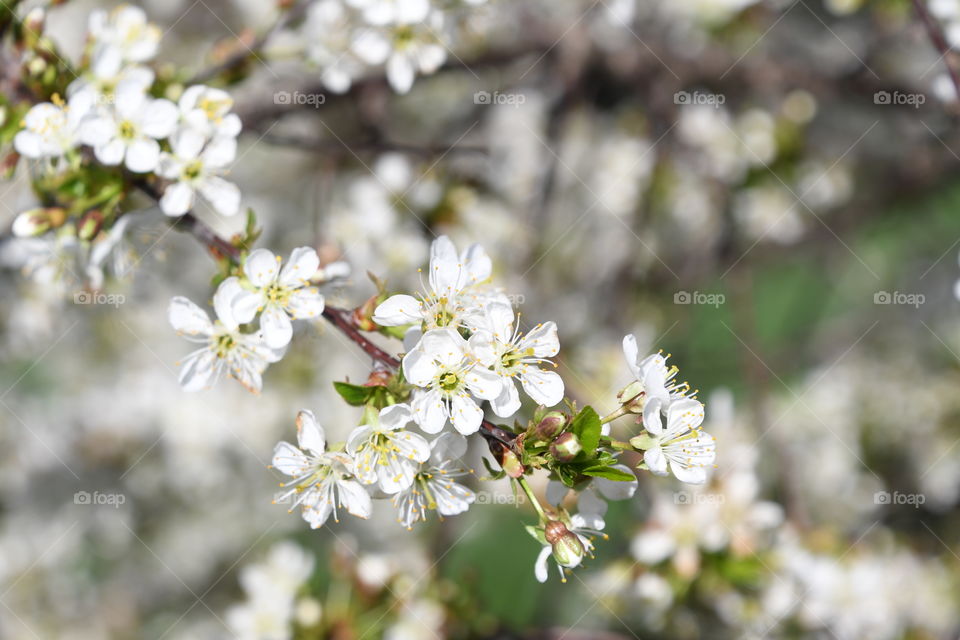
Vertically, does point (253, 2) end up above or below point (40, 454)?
above

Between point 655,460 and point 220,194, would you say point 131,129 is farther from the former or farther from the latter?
point 655,460

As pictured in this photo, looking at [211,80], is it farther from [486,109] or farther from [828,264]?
[828,264]

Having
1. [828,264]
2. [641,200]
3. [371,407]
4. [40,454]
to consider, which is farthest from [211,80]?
[828,264]
